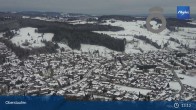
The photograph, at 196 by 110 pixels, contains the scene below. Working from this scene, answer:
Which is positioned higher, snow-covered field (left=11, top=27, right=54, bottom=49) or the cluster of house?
snow-covered field (left=11, top=27, right=54, bottom=49)

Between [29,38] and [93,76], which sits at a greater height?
[29,38]

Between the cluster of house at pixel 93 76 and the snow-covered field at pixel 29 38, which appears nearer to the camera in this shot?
the cluster of house at pixel 93 76

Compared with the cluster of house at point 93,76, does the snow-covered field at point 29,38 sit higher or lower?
higher

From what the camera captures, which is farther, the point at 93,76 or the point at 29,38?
the point at 29,38

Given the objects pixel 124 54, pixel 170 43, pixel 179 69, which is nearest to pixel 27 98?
pixel 179 69
